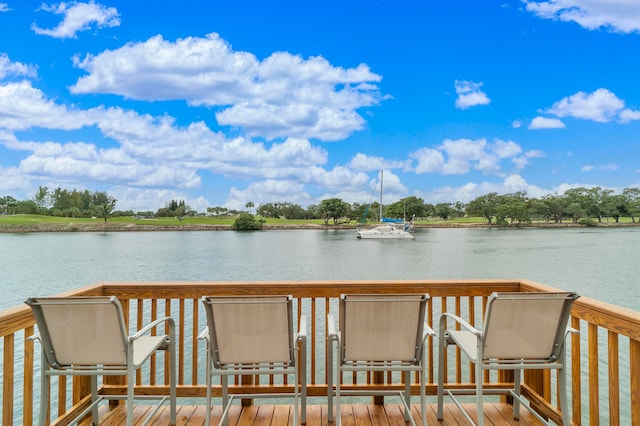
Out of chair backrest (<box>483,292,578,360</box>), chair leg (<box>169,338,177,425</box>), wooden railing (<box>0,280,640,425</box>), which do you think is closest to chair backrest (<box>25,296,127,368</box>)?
wooden railing (<box>0,280,640,425</box>)

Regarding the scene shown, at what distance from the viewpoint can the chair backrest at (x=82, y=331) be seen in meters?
2.20

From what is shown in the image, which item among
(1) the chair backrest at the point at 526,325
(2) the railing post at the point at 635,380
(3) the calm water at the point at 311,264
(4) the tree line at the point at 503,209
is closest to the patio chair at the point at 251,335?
(1) the chair backrest at the point at 526,325

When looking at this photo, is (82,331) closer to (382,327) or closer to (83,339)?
(83,339)

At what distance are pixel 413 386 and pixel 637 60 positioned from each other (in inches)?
3387

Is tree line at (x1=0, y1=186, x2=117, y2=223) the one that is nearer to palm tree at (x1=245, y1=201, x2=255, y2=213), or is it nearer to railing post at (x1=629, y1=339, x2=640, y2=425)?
palm tree at (x1=245, y1=201, x2=255, y2=213)

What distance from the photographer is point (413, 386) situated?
9.98ft

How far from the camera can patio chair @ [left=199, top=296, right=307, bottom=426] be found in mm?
2320

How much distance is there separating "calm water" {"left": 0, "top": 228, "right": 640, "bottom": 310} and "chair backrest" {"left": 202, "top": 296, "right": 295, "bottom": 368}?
20.5m

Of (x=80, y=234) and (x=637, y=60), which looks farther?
(x=637, y=60)

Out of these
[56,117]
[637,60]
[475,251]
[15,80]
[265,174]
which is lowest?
[475,251]

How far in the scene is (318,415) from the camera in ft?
9.46

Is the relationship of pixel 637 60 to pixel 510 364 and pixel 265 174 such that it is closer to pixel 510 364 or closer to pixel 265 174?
pixel 265 174

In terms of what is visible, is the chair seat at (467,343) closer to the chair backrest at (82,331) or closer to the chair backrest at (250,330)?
the chair backrest at (250,330)

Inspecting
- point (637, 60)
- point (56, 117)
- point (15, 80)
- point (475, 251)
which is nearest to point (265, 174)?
point (56, 117)
